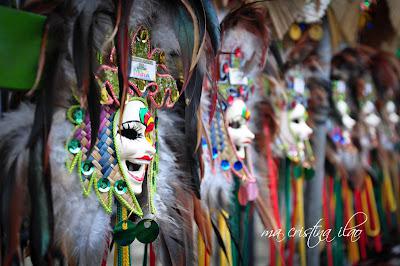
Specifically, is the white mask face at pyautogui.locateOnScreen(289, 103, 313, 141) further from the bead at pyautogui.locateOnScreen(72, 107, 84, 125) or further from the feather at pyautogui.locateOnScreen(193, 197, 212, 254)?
the bead at pyautogui.locateOnScreen(72, 107, 84, 125)

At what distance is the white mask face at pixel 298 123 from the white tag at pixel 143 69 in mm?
777

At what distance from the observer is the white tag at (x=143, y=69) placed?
130cm

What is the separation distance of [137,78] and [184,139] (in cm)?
24

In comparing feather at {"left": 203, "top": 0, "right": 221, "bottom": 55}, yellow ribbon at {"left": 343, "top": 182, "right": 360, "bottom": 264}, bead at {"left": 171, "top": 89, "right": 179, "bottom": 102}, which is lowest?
yellow ribbon at {"left": 343, "top": 182, "right": 360, "bottom": 264}

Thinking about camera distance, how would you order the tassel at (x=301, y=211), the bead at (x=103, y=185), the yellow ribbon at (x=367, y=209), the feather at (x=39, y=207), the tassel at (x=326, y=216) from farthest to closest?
the yellow ribbon at (x=367, y=209) → the tassel at (x=326, y=216) → the tassel at (x=301, y=211) → the bead at (x=103, y=185) → the feather at (x=39, y=207)

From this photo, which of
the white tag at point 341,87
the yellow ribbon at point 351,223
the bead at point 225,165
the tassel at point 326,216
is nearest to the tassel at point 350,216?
the yellow ribbon at point 351,223

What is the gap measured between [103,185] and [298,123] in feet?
3.24

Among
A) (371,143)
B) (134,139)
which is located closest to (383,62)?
(371,143)

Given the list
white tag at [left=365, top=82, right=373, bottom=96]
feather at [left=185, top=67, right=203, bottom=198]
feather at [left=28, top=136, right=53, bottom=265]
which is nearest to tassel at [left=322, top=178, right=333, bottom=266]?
white tag at [left=365, top=82, right=373, bottom=96]

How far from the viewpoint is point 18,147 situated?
3.66ft

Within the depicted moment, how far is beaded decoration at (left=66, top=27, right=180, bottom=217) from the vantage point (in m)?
1.19

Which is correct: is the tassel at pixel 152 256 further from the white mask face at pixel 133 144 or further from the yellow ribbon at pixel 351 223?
the yellow ribbon at pixel 351 223

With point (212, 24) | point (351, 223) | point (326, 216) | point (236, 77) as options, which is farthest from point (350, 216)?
point (212, 24)

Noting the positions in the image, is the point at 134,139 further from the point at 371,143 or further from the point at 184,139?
the point at 371,143
